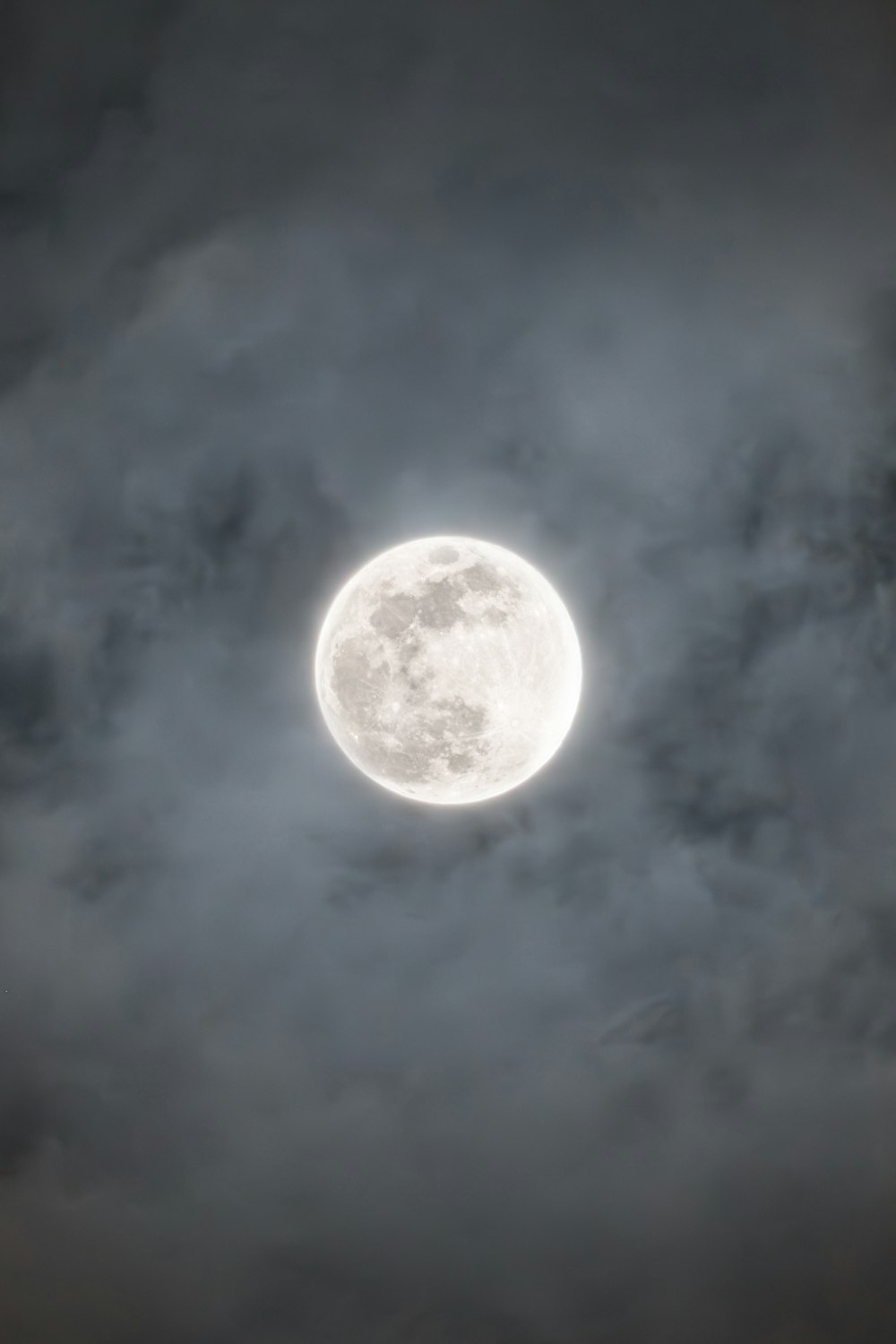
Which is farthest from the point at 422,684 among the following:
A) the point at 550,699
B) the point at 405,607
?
the point at 550,699

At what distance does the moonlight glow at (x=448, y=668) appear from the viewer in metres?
13.4

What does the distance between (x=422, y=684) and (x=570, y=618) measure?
3.90 metres

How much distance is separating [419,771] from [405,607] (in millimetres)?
3124

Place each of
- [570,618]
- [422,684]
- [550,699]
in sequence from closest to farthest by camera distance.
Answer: [422,684]
[550,699]
[570,618]

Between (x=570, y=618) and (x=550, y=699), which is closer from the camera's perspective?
(x=550, y=699)

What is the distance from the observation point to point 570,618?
1559cm

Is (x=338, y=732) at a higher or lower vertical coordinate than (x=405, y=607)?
lower

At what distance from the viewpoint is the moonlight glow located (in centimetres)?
1340

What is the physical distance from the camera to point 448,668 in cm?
1327

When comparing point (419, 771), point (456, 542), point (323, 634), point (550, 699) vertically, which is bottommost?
point (419, 771)

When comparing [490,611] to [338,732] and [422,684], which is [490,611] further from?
[338,732]

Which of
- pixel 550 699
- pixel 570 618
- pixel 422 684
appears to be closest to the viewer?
pixel 422 684

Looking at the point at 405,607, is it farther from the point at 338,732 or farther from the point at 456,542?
the point at 338,732

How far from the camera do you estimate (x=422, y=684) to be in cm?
1334
